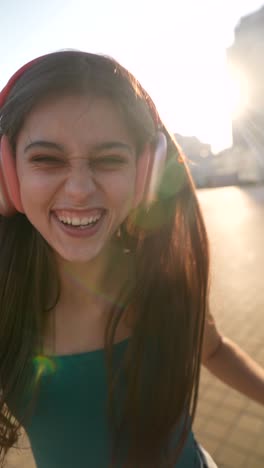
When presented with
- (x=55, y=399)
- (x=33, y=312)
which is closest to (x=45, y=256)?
(x=33, y=312)

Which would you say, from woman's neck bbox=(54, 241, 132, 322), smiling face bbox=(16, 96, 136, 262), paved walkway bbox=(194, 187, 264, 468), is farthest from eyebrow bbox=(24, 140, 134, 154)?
paved walkway bbox=(194, 187, 264, 468)

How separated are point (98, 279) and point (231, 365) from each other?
57 cm

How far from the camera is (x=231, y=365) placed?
56.1 inches

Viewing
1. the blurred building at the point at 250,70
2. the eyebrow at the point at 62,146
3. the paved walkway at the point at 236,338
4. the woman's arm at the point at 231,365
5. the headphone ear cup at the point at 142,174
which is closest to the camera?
the eyebrow at the point at 62,146

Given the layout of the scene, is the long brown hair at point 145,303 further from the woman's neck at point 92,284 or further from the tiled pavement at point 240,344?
the tiled pavement at point 240,344

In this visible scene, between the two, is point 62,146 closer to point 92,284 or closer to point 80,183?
point 80,183

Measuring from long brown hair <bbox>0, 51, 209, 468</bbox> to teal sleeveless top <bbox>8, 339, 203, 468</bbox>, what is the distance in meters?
0.04

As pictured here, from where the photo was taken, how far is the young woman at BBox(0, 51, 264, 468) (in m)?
1.10

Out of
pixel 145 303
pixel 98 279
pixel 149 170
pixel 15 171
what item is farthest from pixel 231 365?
pixel 15 171

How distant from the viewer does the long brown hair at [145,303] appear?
1.27 metres

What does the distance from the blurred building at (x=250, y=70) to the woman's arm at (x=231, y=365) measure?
7875 centimetres

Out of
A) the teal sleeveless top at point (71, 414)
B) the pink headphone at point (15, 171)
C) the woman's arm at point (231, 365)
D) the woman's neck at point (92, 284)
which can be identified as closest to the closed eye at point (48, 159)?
the pink headphone at point (15, 171)

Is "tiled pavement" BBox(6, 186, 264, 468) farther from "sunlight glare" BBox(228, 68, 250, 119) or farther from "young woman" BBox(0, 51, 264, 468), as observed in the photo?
"sunlight glare" BBox(228, 68, 250, 119)

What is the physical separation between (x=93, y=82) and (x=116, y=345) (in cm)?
83
